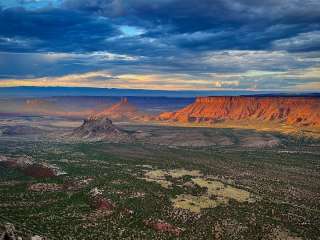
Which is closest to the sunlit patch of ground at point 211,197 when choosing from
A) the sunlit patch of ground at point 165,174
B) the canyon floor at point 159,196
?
the canyon floor at point 159,196

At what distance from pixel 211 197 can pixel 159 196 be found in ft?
39.9

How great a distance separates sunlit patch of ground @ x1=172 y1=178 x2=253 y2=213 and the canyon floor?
21 cm

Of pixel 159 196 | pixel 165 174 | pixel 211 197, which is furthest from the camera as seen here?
pixel 165 174

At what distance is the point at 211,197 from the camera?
103m

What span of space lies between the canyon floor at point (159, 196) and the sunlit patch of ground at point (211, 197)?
21 centimetres

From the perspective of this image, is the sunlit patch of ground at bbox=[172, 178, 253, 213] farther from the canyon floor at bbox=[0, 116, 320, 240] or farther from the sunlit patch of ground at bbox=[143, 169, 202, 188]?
the sunlit patch of ground at bbox=[143, 169, 202, 188]

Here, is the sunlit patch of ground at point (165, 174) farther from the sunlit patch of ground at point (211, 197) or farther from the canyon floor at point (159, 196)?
the sunlit patch of ground at point (211, 197)

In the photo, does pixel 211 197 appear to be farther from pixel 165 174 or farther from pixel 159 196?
pixel 165 174

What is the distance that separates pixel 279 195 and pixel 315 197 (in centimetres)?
854

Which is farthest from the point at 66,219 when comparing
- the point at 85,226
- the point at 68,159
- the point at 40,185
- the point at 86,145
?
the point at 86,145

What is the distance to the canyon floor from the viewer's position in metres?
79.9

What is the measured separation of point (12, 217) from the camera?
80938mm

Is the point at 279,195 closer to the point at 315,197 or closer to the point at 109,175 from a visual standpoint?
the point at 315,197

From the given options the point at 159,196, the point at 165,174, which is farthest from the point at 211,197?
the point at 165,174
